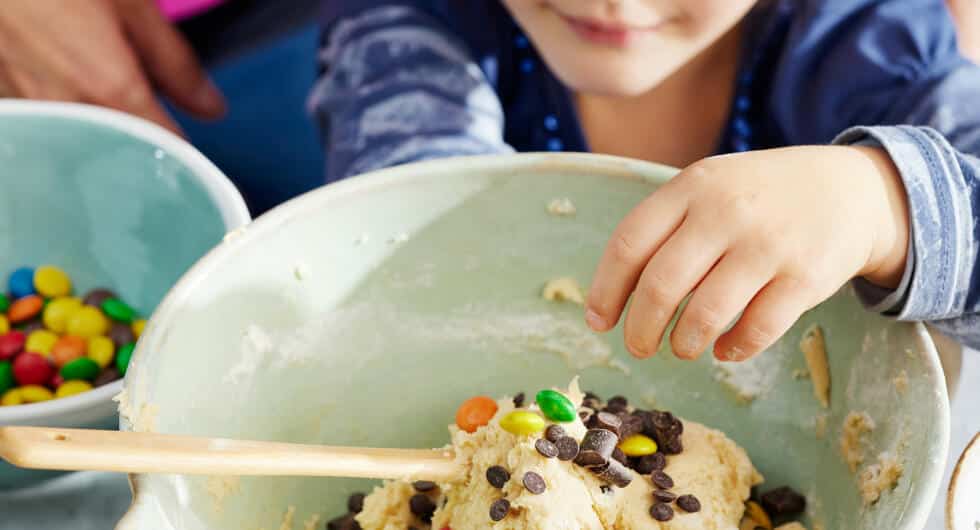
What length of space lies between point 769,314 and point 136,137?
61 cm

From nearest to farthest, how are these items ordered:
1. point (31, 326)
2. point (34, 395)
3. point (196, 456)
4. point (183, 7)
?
point (196, 456)
point (34, 395)
point (31, 326)
point (183, 7)

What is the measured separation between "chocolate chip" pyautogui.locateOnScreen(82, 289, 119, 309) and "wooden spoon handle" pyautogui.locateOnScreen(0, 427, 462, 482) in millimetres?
436

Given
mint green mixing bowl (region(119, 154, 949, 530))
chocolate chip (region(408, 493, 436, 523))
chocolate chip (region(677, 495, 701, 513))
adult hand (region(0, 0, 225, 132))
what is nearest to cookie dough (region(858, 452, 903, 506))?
mint green mixing bowl (region(119, 154, 949, 530))

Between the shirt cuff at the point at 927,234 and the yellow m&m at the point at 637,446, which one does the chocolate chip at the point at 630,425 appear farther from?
the shirt cuff at the point at 927,234

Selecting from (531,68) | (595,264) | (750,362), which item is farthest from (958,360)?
(531,68)

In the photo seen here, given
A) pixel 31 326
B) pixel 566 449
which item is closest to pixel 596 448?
pixel 566 449

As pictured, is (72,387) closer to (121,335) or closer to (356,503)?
(121,335)

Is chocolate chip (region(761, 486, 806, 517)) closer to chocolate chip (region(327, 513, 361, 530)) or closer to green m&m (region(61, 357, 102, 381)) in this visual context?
chocolate chip (region(327, 513, 361, 530))

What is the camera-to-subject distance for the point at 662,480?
0.66m

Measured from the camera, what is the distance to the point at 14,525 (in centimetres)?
74

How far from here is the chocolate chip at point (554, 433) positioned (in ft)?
2.07

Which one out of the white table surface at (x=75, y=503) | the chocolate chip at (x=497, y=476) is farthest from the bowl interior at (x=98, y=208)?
the chocolate chip at (x=497, y=476)

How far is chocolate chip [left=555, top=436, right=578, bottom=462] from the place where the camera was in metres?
0.63

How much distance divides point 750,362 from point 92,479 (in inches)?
21.8
